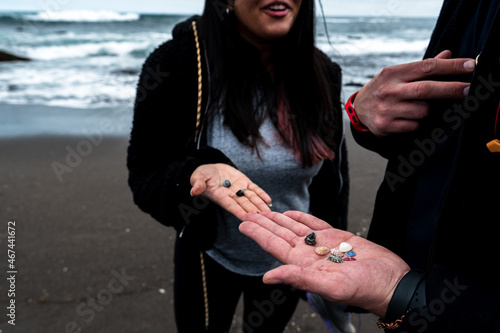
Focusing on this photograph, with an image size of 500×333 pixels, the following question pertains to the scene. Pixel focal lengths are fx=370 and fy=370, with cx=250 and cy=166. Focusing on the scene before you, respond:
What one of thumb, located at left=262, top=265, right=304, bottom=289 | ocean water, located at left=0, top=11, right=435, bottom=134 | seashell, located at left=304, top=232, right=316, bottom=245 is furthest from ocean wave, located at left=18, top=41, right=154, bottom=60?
thumb, located at left=262, top=265, right=304, bottom=289

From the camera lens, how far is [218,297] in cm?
210

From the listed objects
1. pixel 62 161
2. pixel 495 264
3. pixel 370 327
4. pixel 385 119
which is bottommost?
pixel 62 161

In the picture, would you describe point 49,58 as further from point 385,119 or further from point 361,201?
point 385,119

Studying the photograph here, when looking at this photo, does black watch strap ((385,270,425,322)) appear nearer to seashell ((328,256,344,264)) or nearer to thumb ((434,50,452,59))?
seashell ((328,256,344,264))

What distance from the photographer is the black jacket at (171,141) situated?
5.64ft

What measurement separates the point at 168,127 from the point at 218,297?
101cm

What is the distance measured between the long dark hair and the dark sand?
142 cm

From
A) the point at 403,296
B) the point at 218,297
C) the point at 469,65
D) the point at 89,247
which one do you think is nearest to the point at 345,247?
the point at 403,296

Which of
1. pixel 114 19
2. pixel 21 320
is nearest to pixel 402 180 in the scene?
pixel 21 320

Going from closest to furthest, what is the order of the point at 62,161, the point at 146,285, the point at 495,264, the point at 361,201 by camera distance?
the point at 495,264 → the point at 146,285 → the point at 361,201 → the point at 62,161

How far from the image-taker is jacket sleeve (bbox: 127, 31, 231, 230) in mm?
1714

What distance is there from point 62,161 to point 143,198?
4.96 m

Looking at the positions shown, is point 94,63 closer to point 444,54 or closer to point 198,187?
point 198,187

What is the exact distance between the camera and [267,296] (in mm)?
2145
